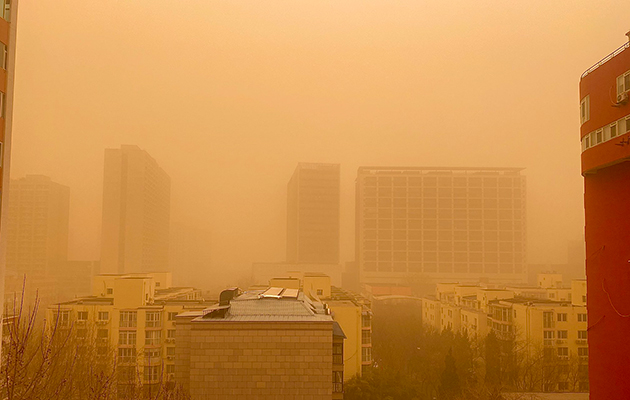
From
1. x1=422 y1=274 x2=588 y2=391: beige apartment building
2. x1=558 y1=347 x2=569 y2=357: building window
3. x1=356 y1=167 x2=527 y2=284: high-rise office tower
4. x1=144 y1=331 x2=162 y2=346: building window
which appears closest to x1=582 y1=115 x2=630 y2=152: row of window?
x1=422 y1=274 x2=588 y2=391: beige apartment building

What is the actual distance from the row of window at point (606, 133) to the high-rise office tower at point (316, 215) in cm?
2950

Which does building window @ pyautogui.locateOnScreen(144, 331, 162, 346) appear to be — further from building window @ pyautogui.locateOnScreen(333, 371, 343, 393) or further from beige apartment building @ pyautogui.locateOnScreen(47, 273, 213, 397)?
building window @ pyautogui.locateOnScreen(333, 371, 343, 393)

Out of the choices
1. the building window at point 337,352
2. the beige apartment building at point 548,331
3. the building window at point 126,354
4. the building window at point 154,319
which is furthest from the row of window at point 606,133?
the building window at point 126,354

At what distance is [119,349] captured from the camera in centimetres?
992

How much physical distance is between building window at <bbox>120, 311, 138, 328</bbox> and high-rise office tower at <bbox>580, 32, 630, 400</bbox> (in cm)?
829

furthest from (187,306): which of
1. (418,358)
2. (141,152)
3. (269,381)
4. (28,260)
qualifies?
(141,152)

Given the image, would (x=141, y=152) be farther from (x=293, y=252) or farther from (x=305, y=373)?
(x=305, y=373)

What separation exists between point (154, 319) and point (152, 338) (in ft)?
1.26

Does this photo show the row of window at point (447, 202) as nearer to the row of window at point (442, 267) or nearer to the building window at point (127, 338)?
the row of window at point (442, 267)

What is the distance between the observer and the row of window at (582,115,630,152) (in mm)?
5473

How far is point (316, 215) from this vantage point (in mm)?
35812

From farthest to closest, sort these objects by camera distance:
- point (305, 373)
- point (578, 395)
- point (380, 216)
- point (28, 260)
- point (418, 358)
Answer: point (380, 216), point (28, 260), point (418, 358), point (578, 395), point (305, 373)

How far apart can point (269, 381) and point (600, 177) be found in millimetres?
4873

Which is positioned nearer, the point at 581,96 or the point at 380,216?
the point at 581,96
